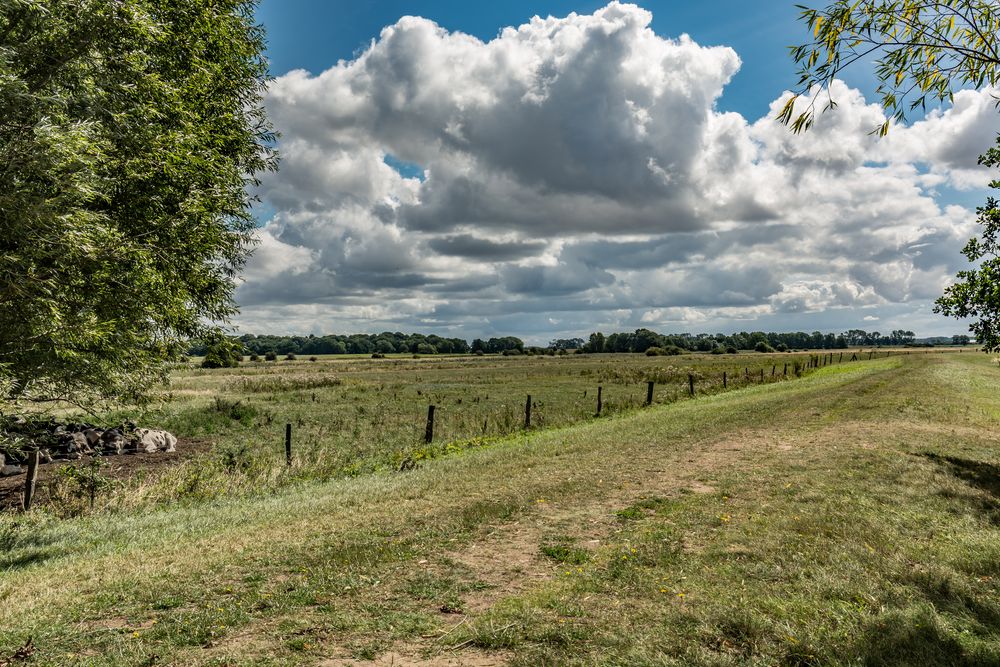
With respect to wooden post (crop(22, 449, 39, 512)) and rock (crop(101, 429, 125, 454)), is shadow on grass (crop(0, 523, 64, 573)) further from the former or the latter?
rock (crop(101, 429, 125, 454))

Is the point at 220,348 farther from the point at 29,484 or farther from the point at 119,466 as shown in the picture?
Result: the point at 119,466

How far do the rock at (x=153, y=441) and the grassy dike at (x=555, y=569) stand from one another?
9218 mm

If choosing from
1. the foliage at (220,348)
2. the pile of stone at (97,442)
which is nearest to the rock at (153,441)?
the pile of stone at (97,442)

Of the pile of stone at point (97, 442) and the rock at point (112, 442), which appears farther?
the rock at point (112, 442)

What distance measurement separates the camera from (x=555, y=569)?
735 centimetres

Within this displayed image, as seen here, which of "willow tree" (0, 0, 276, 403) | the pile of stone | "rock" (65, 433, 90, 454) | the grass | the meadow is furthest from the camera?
"rock" (65, 433, 90, 454)

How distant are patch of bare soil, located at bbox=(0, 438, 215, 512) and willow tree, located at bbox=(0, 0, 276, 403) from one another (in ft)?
16.7

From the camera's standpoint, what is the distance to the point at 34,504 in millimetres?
14094

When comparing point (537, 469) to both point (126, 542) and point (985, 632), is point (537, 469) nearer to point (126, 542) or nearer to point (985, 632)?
point (126, 542)

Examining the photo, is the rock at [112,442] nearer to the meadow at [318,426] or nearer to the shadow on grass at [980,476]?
the meadow at [318,426]

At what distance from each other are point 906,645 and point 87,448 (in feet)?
80.9

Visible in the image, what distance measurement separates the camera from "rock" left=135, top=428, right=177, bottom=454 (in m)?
21.5

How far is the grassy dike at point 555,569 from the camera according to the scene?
17.3 feet

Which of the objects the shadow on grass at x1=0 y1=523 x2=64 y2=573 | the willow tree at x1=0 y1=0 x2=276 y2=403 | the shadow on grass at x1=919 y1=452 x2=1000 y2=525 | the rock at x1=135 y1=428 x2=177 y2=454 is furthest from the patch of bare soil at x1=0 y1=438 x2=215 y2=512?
the shadow on grass at x1=919 y1=452 x2=1000 y2=525
